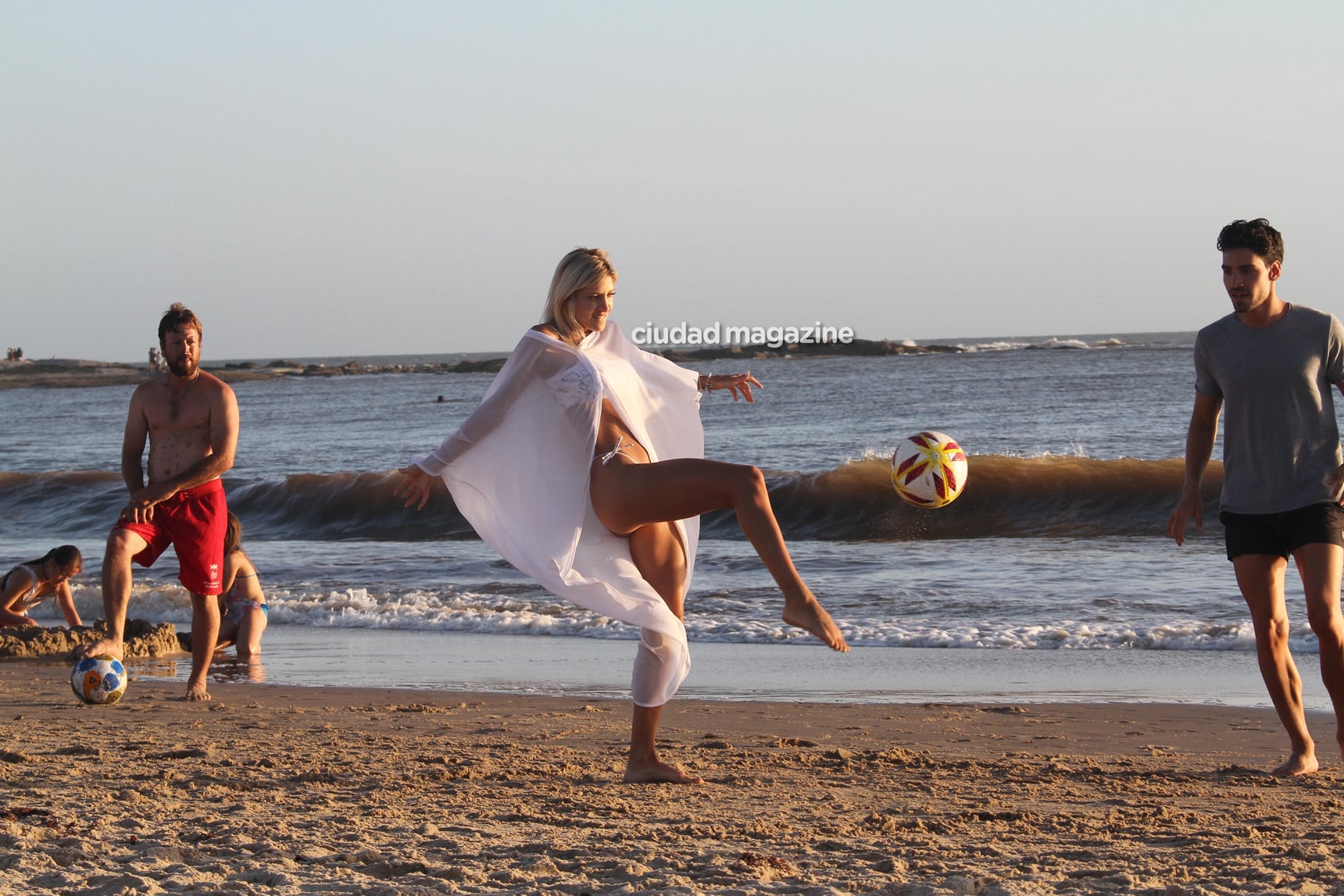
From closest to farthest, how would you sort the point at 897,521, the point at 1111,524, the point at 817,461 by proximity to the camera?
the point at 1111,524 < the point at 897,521 < the point at 817,461

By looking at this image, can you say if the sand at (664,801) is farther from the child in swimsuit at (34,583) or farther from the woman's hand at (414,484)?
the child in swimsuit at (34,583)

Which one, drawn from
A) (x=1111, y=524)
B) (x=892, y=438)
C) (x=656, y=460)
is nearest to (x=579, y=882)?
(x=656, y=460)

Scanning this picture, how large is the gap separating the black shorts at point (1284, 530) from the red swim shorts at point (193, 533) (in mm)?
4672

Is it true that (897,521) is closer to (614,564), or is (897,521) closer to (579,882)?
(614,564)

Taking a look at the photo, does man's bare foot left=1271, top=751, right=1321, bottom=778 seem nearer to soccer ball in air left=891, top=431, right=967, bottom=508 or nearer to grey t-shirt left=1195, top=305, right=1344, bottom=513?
grey t-shirt left=1195, top=305, right=1344, bottom=513

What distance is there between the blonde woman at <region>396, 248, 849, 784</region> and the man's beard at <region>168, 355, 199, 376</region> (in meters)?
2.31

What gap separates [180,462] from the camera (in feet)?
21.7

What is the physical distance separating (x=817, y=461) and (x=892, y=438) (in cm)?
462

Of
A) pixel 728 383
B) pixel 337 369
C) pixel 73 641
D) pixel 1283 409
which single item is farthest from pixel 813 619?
pixel 337 369

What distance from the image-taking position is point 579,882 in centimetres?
351

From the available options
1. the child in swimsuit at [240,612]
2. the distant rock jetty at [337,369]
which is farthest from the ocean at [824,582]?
the distant rock jetty at [337,369]

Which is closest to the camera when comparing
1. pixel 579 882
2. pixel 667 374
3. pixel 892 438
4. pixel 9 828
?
pixel 579 882

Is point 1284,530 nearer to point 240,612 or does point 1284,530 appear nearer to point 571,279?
point 571,279

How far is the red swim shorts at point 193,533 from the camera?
21.7ft
